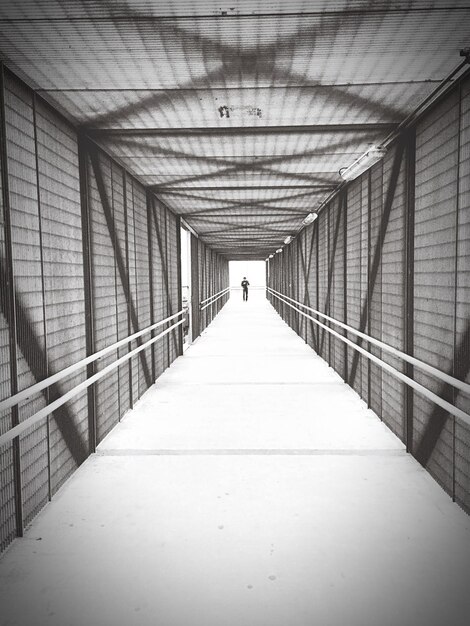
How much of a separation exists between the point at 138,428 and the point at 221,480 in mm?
1290

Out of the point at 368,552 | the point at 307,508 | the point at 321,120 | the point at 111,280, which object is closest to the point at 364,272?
the point at 321,120

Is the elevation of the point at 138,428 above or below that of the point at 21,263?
below

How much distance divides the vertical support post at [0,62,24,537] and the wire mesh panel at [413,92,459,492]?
2.27 m

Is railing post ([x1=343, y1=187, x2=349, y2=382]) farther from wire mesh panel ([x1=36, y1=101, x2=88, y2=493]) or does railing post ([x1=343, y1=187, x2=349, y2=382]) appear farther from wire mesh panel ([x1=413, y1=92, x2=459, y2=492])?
wire mesh panel ([x1=36, y1=101, x2=88, y2=493])

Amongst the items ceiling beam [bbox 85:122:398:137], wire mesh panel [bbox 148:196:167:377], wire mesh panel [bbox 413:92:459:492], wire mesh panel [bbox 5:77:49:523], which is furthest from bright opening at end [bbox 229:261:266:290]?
wire mesh panel [bbox 5:77:49:523]

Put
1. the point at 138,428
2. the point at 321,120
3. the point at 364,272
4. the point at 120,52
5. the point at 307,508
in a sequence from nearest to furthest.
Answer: the point at 120,52 < the point at 307,508 < the point at 321,120 < the point at 138,428 < the point at 364,272

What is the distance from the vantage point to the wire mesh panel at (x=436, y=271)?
8.54 feet

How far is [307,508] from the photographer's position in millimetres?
2414

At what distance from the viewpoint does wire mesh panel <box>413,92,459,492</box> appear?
2602 millimetres

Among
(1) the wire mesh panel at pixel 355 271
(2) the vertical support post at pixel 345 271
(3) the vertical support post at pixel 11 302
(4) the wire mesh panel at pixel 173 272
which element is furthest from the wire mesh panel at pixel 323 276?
(3) the vertical support post at pixel 11 302

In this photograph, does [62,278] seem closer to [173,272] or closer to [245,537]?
[245,537]

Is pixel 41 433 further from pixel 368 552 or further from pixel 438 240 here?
pixel 438 240

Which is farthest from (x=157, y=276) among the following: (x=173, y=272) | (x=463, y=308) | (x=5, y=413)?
(x=463, y=308)

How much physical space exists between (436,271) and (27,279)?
7.71 feet
